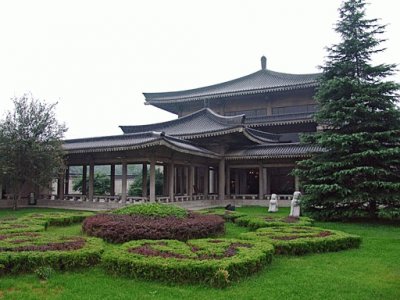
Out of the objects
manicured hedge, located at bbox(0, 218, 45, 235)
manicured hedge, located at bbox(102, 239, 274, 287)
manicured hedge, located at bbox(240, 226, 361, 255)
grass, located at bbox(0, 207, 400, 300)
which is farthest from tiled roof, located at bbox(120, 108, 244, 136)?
grass, located at bbox(0, 207, 400, 300)

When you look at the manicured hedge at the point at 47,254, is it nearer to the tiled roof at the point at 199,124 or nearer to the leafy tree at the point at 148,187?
the tiled roof at the point at 199,124

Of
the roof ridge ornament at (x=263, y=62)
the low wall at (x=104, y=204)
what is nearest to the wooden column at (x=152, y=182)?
the low wall at (x=104, y=204)

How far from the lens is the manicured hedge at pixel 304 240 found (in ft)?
28.7

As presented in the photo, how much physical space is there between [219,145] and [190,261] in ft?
58.8

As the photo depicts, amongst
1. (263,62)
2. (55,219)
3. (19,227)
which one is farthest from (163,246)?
(263,62)

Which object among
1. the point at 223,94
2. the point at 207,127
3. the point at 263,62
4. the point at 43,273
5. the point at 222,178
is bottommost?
the point at 43,273

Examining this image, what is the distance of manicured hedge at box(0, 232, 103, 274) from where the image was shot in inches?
269

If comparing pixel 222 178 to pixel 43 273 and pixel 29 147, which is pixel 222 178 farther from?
pixel 43 273

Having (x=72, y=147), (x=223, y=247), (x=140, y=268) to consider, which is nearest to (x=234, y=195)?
(x=72, y=147)

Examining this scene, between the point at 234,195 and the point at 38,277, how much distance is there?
1911 cm

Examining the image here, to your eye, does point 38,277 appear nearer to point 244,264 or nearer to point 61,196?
point 244,264

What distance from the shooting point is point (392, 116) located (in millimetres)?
14781

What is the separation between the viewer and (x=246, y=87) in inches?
1217

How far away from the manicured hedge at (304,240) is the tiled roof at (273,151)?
12.1m
